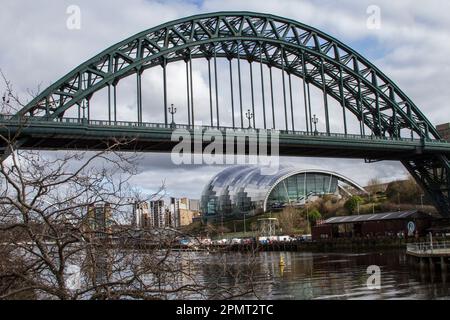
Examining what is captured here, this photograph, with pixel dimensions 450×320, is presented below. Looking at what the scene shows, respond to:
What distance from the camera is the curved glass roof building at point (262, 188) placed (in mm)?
150750

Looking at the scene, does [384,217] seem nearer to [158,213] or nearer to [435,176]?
[435,176]

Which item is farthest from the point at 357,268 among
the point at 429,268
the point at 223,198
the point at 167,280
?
the point at 223,198

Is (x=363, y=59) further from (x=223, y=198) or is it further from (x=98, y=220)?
(x=223, y=198)

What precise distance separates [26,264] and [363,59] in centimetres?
7040

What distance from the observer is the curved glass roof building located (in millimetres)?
150750

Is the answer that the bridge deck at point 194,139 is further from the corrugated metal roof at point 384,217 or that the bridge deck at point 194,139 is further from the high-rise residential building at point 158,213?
the high-rise residential building at point 158,213

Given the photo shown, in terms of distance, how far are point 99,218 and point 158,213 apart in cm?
126

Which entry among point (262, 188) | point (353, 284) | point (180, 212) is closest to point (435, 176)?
point (353, 284)

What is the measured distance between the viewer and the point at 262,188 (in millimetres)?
154875

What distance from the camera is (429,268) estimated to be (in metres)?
40.9

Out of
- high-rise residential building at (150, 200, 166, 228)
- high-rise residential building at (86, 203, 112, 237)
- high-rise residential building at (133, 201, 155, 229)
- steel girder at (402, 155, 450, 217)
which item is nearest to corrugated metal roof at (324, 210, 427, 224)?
steel girder at (402, 155, 450, 217)

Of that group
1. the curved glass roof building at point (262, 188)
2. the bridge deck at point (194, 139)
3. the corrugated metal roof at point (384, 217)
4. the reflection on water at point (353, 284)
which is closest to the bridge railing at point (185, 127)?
the bridge deck at point (194, 139)

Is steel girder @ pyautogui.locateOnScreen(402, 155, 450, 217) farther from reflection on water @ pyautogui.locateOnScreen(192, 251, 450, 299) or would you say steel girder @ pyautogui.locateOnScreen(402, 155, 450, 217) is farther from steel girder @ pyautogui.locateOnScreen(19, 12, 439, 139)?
reflection on water @ pyautogui.locateOnScreen(192, 251, 450, 299)
